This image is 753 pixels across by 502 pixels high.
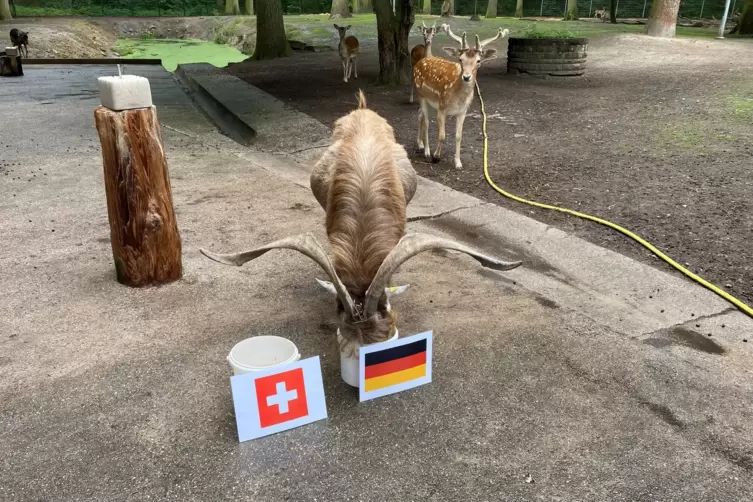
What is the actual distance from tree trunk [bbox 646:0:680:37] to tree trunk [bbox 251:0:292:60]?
40.2ft

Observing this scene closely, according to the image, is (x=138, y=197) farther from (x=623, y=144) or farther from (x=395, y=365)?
(x=623, y=144)

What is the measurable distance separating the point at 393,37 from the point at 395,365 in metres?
10.8

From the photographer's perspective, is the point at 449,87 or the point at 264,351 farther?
the point at 449,87

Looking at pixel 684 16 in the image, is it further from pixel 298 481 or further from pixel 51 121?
pixel 298 481

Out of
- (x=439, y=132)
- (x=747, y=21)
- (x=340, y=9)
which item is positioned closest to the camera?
(x=439, y=132)

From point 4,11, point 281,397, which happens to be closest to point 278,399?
point 281,397

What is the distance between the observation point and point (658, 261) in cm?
471

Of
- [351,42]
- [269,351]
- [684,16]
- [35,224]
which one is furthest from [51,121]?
[684,16]

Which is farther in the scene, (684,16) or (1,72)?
(684,16)

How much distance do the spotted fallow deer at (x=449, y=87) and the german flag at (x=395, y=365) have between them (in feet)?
15.6

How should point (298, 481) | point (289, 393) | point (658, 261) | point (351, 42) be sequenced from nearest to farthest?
point (298, 481), point (289, 393), point (658, 261), point (351, 42)

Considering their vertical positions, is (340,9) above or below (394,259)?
above

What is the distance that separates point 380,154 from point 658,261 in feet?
8.73

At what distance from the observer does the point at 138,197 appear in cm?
401
